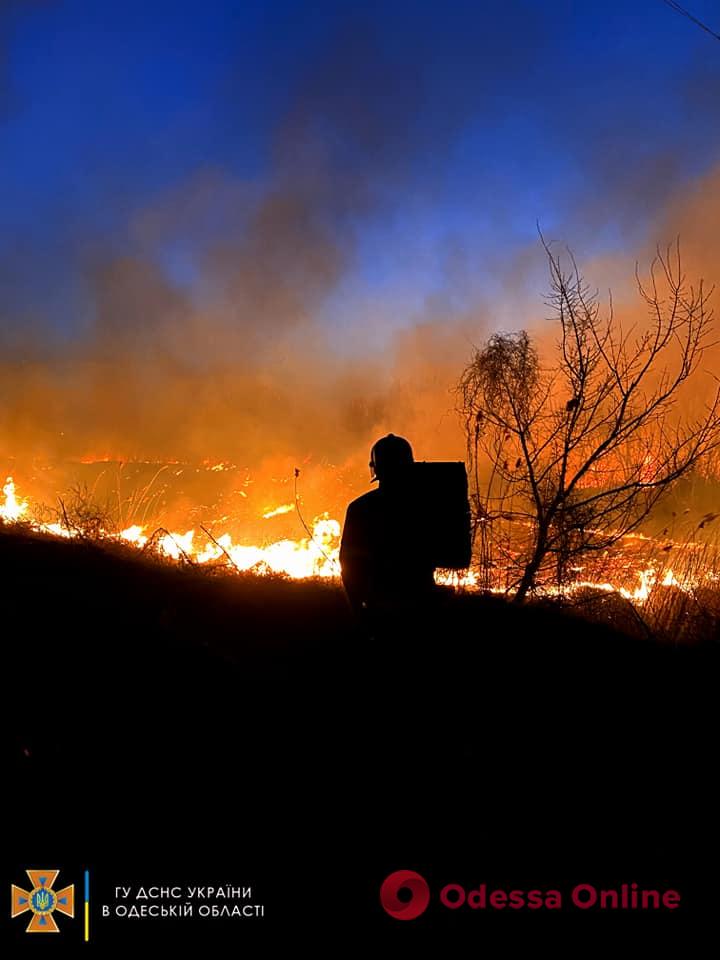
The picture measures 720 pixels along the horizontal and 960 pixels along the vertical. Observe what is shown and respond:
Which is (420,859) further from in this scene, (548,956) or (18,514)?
(18,514)

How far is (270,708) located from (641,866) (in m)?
2.28

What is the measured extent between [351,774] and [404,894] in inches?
29.7

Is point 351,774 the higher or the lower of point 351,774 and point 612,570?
the lower

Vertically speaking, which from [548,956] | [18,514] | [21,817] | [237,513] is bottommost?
[548,956]

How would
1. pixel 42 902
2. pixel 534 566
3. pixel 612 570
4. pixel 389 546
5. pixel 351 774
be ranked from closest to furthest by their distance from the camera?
pixel 42 902
pixel 351 774
pixel 389 546
pixel 534 566
pixel 612 570

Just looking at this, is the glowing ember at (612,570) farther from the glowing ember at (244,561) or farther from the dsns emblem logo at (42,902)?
the dsns emblem logo at (42,902)

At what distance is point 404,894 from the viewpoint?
2.42 m

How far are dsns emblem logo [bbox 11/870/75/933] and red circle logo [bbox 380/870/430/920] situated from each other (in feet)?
4.39

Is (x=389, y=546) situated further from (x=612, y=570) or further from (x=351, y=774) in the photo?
(x=612, y=570)

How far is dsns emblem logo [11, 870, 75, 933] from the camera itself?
2.19 metres

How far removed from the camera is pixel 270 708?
361 cm

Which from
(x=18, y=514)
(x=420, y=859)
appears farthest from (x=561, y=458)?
(x=18, y=514)

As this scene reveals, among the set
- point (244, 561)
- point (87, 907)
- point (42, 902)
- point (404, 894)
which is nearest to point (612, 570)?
point (244, 561)

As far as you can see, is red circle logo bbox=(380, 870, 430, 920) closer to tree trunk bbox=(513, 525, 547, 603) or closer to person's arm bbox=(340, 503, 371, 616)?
person's arm bbox=(340, 503, 371, 616)
